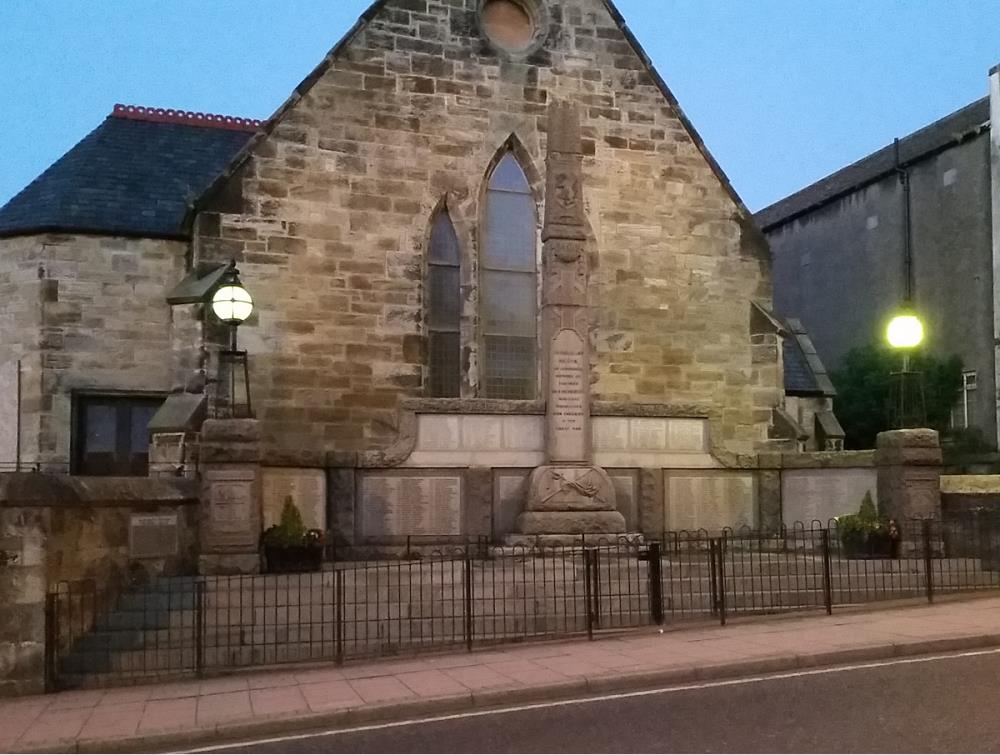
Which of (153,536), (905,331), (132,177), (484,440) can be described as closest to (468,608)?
(153,536)

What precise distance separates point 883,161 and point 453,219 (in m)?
18.6

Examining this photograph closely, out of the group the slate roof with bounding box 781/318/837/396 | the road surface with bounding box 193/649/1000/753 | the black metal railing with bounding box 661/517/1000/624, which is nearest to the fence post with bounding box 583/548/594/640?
the black metal railing with bounding box 661/517/1000/624

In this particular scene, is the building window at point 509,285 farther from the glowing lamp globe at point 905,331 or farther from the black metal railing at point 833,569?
the glowing lamp globe at point 905,331

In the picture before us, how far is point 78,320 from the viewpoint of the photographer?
17.9 metres

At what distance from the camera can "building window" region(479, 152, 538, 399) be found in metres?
18.8

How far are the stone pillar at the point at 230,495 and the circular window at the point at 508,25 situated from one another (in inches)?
377

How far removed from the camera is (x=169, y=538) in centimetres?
1234

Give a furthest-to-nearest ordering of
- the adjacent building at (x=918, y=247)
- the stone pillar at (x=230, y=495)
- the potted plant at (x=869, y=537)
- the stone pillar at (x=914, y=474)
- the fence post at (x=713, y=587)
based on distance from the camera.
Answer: the adjacent building at (x=918, y=247), the stone pillar at (x=914, y=474), the potted plant at (x=869, y=537), the stone pillar at (x=230, y=495), the fence post at (x=713, y=587)

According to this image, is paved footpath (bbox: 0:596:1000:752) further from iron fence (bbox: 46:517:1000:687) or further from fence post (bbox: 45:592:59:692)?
iron fence (bbox: 46:517:1000:687)

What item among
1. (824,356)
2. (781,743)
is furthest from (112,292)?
(824,356)

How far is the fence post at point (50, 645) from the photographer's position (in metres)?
9.26

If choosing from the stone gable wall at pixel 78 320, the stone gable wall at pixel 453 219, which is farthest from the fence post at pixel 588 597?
the stone gable wall at pixel 78 320

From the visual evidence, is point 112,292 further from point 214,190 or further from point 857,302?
point 857,302

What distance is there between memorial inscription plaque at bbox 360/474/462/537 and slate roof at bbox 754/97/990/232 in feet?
64.8
